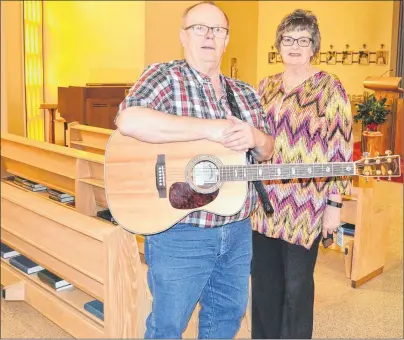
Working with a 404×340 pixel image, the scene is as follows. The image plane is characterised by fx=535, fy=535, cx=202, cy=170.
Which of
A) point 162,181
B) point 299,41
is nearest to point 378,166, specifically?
point 299,41

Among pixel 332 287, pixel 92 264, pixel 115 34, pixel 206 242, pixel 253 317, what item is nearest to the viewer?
pixel 206 242

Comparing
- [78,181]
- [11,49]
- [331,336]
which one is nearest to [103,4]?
[11,49]

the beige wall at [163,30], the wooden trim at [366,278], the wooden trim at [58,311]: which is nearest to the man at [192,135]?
the wooden trim at [58,311]

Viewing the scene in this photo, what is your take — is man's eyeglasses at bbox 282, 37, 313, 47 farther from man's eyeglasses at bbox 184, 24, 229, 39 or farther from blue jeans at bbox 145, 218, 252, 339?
blue jeans at bbox 145, 218, 252, 339

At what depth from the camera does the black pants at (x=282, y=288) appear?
6.91ft

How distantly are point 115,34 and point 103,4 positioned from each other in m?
0.55

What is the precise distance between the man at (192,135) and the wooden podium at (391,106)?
4640 mm

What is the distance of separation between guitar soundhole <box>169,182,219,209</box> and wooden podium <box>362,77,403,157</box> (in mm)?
4765

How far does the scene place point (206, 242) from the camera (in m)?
1.64

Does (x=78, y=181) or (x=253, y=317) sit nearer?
(x=253, y=317)

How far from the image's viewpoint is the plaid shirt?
157 cm

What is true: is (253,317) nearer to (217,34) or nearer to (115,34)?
(217,34)

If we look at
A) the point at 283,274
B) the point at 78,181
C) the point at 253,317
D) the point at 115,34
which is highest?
the point at 115,34

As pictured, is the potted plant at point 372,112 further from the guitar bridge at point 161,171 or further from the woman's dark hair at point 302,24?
the guitar bridge at point 161,171
